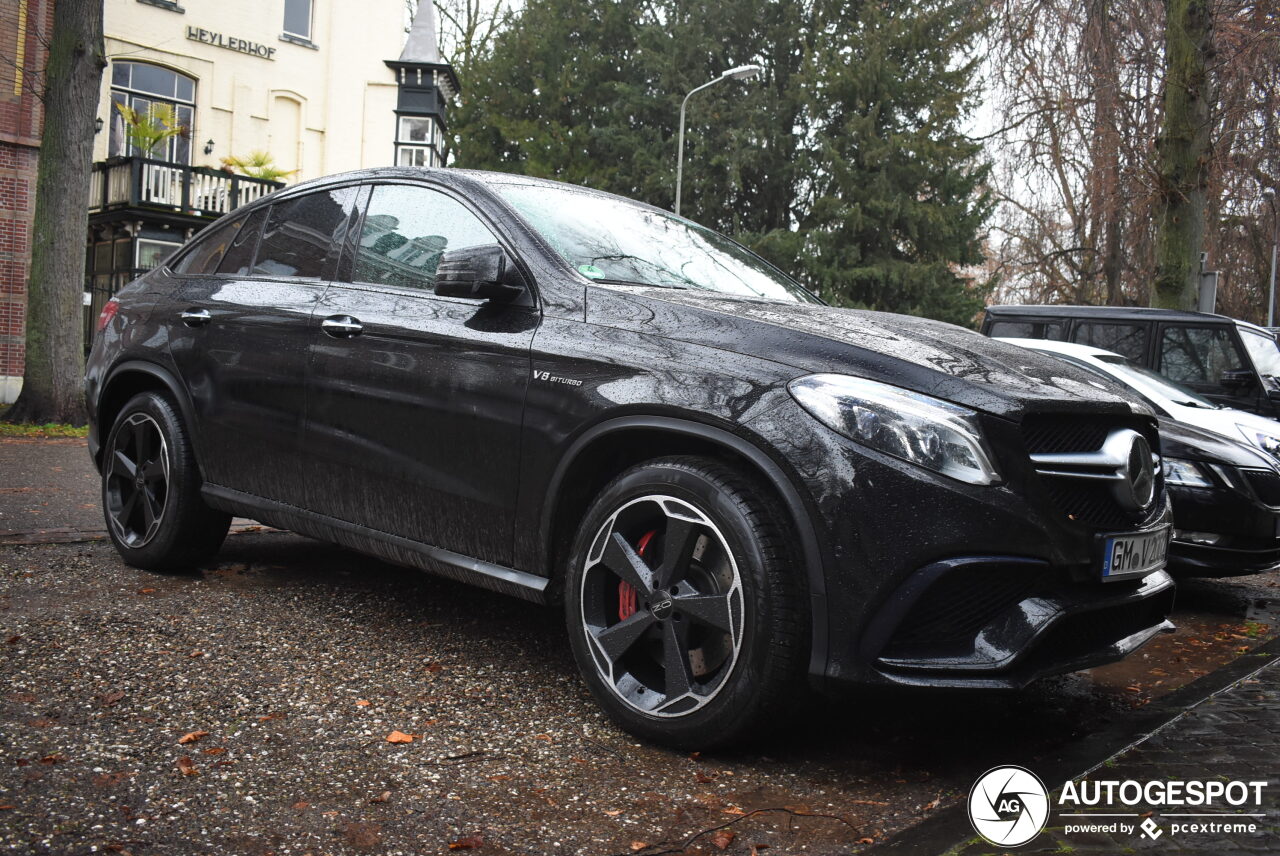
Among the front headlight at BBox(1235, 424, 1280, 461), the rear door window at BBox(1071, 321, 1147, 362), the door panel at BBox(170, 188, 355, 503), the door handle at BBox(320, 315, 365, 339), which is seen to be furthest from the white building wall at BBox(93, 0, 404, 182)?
the front headlight at BBox(1235, 424, 1280, 461)

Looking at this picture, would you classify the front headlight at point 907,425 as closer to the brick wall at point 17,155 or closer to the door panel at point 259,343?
the door panel at point 259,343

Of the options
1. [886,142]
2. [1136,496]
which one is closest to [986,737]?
[1136,496]

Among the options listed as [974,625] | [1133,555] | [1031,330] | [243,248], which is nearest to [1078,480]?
[1133,555]

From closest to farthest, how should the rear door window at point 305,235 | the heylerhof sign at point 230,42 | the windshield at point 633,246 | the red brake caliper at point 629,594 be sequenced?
the red brake caliper at point 629,594, the windshield at point 633,246, the rear door window at point 305,235, the heylerhof sign at point 230,42

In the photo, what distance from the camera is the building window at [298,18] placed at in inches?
1118

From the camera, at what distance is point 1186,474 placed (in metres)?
5.76

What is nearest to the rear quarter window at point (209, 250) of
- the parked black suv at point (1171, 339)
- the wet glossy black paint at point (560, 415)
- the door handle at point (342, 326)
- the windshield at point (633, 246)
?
the wet glossy black paint at point (560, 415)

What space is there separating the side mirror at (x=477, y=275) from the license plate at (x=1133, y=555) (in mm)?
1977

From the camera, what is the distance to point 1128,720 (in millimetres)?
3773

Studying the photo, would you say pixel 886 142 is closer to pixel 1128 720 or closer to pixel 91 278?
pixel 91 278

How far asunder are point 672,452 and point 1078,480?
45.1 inches

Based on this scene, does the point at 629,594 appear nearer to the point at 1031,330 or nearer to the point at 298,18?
→ the point at 1031,330

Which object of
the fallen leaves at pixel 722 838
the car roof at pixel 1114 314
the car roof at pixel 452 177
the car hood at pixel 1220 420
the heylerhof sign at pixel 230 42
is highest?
the heylerhof sign at pixel 230 42

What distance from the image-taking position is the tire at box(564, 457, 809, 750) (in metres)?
2.98
